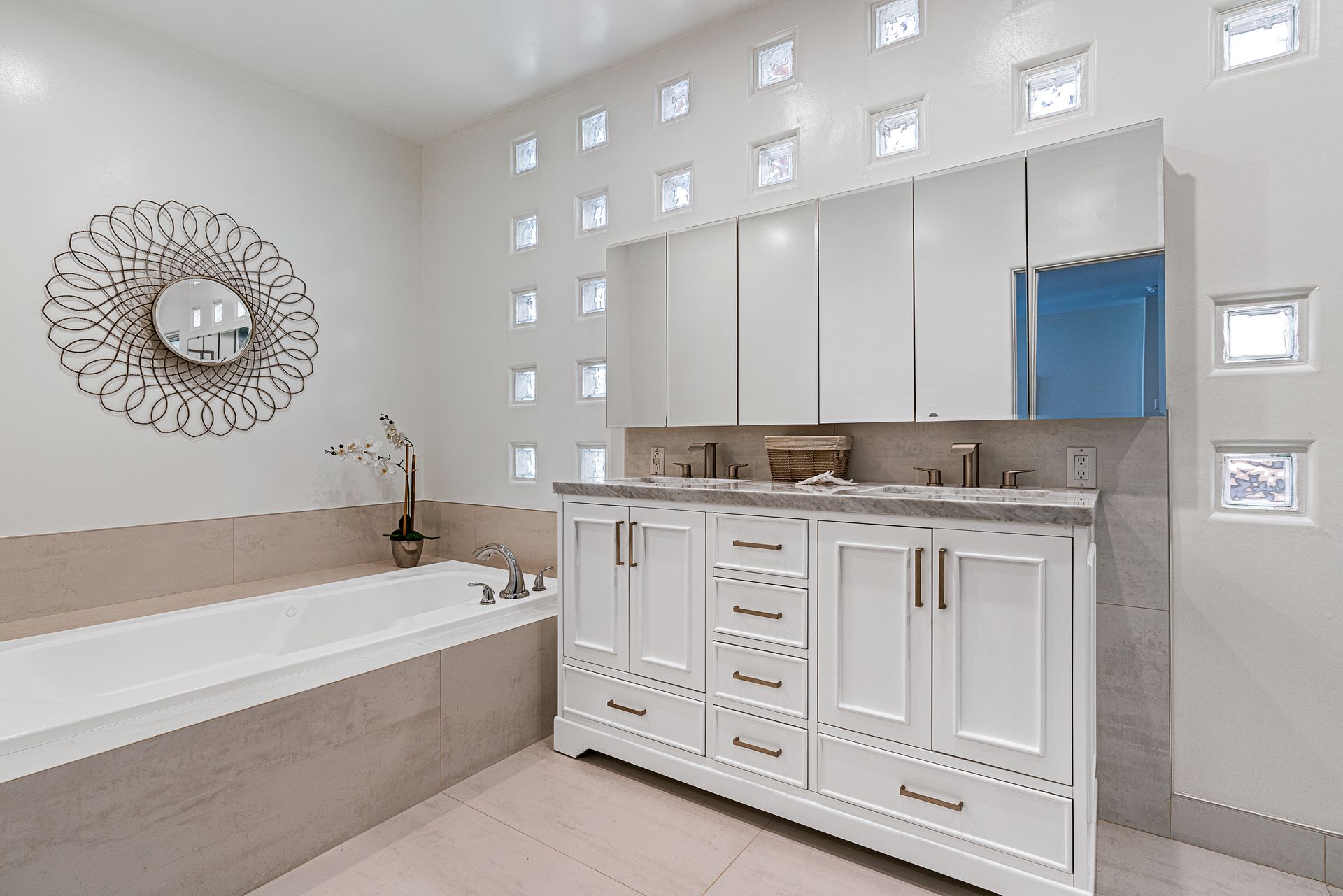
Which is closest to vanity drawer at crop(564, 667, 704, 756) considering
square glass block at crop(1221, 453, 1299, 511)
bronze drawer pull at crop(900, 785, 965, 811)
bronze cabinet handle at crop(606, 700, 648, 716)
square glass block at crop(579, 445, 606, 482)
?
bronze cabinet handle at crop(606, 700, 648, 716)

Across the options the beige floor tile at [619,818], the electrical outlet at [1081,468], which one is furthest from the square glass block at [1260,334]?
the beige floor tile at [619,818]

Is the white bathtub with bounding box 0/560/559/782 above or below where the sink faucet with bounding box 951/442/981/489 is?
below

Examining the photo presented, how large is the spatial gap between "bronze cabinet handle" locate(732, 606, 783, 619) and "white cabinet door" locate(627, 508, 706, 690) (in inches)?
4.7

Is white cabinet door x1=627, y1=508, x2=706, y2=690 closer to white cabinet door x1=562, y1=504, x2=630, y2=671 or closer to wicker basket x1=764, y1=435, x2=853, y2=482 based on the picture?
white cabinet door x1=562, y1=504, x2=630, y2=671

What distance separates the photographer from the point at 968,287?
1.97 metres

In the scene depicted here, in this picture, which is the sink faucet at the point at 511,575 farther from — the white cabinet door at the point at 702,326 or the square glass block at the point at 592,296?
the square glass block at the point at 592,296

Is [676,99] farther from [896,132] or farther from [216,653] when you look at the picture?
[216,653]

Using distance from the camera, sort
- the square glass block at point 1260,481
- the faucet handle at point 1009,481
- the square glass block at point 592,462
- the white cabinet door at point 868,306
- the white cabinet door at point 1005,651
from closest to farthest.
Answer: the white cabinet door at point 1005,651 → the square glass block at point 1260,481 → the faucet handle at point 1009,481 → the white cabinet door at point 868,306 → the square glass block at point 592,462

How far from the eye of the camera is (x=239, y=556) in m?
2.96

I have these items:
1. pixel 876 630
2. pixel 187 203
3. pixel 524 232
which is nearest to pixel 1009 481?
pixel 876 630

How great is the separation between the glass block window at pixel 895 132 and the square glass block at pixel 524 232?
5.62ft

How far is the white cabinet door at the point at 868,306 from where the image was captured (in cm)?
209

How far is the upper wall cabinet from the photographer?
8.69ft

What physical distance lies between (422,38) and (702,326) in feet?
5.57
